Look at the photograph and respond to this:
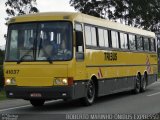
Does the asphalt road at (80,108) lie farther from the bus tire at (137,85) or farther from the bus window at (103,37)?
the bus tire at (137,85)

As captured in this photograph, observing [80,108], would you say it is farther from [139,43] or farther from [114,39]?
[139,43]

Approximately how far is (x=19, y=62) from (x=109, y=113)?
3331mm

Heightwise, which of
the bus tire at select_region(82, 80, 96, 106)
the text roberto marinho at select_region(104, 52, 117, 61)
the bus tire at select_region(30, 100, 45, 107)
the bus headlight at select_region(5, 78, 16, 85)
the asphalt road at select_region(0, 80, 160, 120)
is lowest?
the asphalt road at select_region(0, 80, 160, 120)

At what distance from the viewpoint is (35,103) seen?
61.7 feet

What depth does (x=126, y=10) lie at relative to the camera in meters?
65.2

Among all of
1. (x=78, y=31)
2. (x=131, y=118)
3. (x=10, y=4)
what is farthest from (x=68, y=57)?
(x=10, y=4)

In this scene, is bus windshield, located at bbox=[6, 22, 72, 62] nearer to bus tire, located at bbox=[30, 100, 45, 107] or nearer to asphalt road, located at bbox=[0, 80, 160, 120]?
asphalt road, located at bbox=[0, 80, 160, 120]

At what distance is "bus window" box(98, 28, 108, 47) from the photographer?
793 inches

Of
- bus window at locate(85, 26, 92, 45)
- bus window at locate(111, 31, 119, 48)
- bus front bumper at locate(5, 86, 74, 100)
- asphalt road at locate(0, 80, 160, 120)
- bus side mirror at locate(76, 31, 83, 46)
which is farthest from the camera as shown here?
bus window at locate(111, 31, 119, 48)

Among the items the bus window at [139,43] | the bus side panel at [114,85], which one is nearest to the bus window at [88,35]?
the bus side panel at [114,85]

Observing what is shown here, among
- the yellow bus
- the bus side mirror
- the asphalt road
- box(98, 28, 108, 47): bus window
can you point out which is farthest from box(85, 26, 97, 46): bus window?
the asphalt road

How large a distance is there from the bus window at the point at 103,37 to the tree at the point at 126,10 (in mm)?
43517

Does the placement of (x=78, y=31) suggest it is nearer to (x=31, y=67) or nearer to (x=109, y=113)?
(x=31, y=67)

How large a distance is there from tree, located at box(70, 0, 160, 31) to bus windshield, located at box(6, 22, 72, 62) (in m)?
47.1
